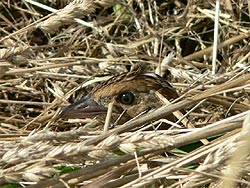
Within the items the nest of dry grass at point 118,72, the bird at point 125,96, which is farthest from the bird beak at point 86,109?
the nest of dry grass at point 118,72

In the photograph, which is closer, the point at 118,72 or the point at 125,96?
the point at 125,96

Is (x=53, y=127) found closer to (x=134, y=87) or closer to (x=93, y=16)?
(x=134, y=87)

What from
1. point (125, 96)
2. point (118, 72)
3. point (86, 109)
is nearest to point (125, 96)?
point (125, 96)

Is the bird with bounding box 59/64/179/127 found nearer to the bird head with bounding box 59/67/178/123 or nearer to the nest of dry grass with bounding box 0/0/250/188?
the bird head with bounding box 59/67/178/123

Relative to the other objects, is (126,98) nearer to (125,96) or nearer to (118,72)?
(125,96)

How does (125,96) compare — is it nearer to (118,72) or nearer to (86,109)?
(86,109)

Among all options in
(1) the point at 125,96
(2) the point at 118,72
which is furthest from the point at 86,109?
(2) the point at 118,72

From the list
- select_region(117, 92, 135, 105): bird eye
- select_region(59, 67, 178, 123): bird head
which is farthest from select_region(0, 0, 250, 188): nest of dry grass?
select_region(117, 92, 135, 105): bird eye

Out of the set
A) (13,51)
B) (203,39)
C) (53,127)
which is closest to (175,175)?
(13,51)
